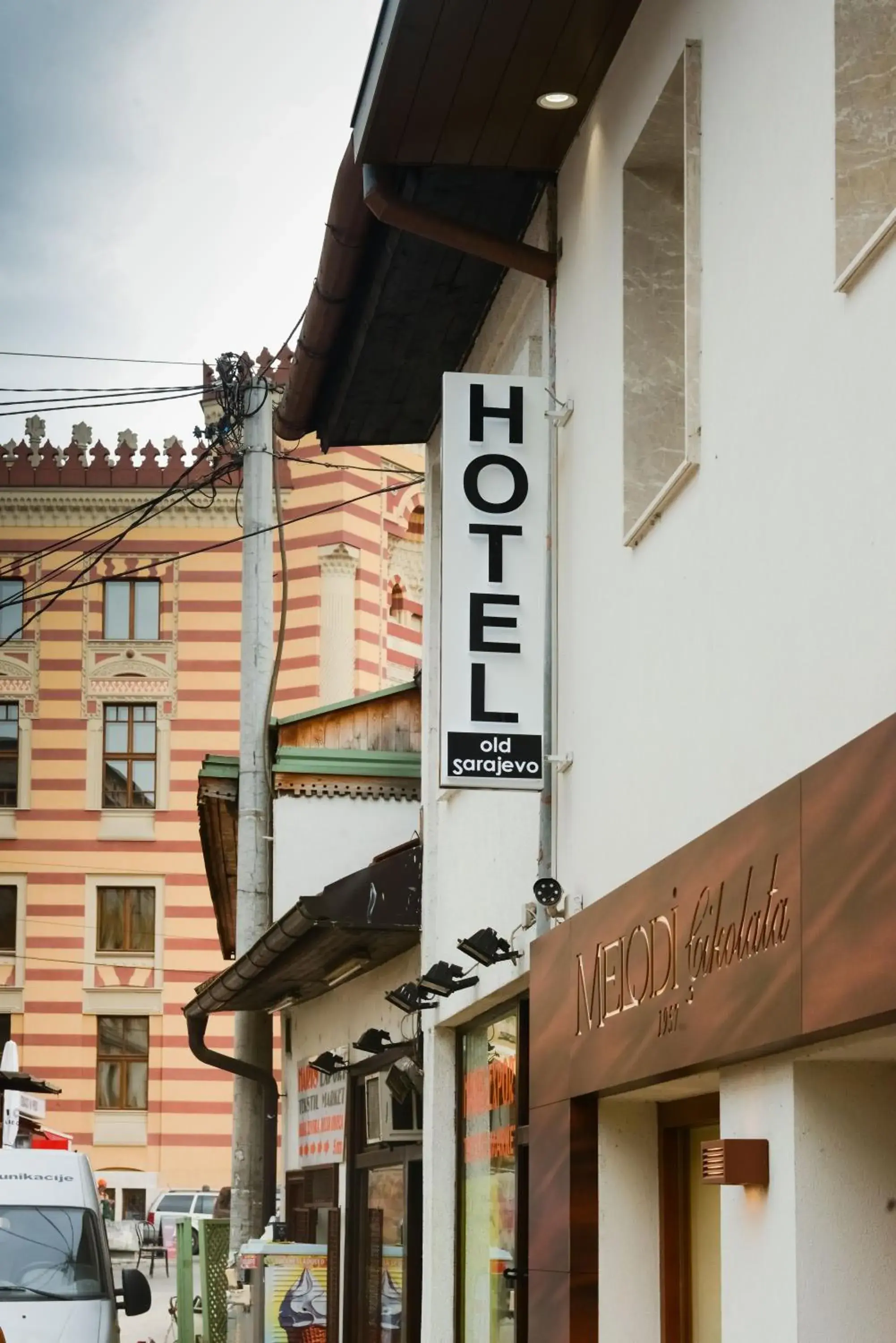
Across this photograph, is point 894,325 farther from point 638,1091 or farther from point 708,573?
point 638,1091

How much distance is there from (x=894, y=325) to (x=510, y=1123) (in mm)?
6048

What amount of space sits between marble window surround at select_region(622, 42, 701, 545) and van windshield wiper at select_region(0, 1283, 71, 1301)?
10.0 metres

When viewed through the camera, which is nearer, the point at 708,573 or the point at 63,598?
the point at 708,573

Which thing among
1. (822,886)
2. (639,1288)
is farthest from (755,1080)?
(639,1288)

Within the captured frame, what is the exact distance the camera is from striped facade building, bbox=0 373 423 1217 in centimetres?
4144

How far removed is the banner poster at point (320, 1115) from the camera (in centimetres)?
1634

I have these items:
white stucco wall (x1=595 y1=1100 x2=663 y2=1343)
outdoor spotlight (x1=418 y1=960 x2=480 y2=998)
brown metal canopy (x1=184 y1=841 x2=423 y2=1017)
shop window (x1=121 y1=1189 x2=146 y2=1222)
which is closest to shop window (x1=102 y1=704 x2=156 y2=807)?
shop window (x1=121 y1=1189 x2=146 y2=1222)

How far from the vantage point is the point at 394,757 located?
1589 centimetres

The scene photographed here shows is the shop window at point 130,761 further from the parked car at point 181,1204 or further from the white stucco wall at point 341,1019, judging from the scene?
the white stucco wall at point 341,1019

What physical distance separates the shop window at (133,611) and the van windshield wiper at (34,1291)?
92.2 ft

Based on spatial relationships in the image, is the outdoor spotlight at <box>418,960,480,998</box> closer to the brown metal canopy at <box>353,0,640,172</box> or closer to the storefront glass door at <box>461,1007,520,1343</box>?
the storefront glass door at <box>461,1007,520,1343</box>

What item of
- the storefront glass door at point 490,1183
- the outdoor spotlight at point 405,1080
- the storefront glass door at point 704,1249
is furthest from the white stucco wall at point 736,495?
the outdoor spotlight at point 405,1080

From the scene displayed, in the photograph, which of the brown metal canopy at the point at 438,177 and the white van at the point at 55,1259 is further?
the white van at the point at 55,1259

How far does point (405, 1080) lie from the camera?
13289mm
